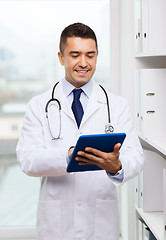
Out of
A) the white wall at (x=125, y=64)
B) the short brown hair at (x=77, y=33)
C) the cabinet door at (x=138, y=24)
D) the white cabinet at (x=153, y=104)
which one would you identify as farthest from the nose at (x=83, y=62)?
the white wall at (x=125, y=64)

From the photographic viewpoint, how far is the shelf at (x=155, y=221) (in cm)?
185

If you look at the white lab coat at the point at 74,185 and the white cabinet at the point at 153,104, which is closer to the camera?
the white lab coat at the point at 74,185

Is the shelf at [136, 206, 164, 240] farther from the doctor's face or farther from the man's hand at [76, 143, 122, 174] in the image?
the doctor's face

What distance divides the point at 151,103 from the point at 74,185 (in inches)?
23.1

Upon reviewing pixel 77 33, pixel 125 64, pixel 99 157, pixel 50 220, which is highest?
pixel 77 33

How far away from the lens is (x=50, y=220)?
1784 millimetres

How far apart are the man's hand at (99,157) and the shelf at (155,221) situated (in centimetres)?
46

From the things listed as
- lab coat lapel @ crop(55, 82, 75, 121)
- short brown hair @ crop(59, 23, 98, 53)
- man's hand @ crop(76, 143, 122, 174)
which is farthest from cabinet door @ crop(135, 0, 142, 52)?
man's hand @ crop(76, 143, 122, 174)

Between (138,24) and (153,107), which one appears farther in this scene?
(138,24)

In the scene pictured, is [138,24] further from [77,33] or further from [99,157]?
[99,157]

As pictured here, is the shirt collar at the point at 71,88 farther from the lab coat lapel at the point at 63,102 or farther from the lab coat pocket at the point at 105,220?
the lab coat pocket at the point at 105,220

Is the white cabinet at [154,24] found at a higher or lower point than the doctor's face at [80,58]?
higher

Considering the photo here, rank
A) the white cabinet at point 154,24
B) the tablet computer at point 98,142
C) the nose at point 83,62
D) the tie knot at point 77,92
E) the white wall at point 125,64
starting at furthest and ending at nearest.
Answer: the white wall at point 125,64
the white cabinet at point 154,24
the tie knot at point 77,92
the nose at point 83,62
the tablet computer at point 98,142

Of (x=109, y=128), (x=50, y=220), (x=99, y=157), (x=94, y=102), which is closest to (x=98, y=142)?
(x=99, y=157)
